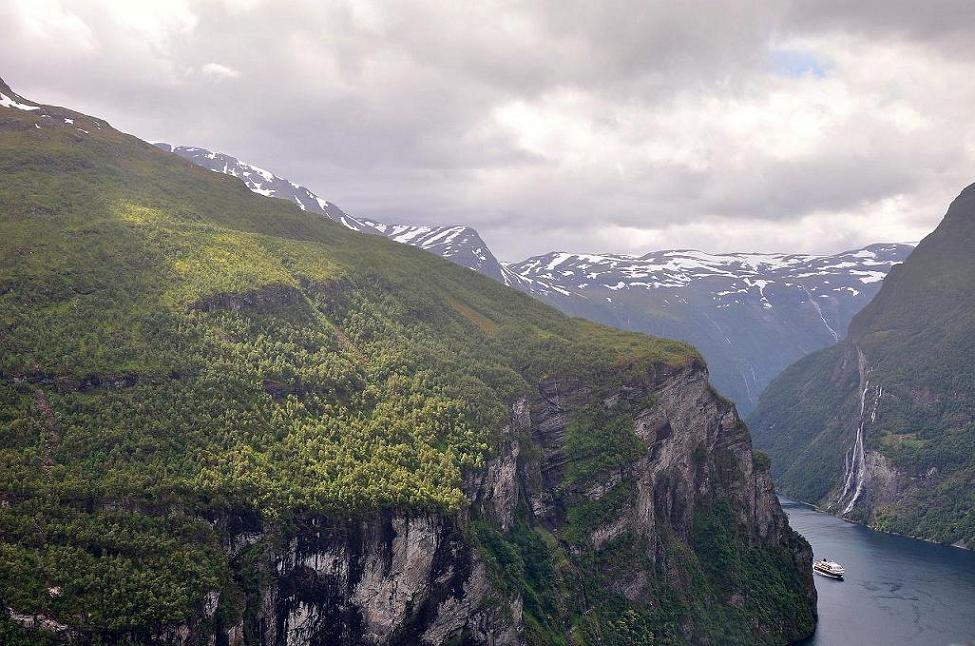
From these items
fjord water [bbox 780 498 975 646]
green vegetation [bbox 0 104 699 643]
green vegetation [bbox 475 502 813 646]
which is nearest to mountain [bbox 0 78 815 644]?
green vegetation [bbox 0 104 699 643]

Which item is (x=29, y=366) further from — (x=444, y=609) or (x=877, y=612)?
(x=877, y=612)

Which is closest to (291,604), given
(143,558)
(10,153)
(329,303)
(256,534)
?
(256,534)

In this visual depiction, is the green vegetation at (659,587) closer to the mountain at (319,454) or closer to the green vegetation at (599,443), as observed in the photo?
the mountain at (319,454)

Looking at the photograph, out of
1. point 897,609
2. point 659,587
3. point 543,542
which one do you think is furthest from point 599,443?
point 897,609

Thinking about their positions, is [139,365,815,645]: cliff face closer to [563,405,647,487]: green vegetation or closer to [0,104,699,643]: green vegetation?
[563,405,647,487]: green vegetation

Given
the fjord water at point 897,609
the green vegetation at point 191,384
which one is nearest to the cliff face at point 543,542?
the green vegetation at point 191,384

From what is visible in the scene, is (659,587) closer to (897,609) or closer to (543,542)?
(543,542)

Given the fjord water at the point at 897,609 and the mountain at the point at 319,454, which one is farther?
the fjord water at the point at 897,609
